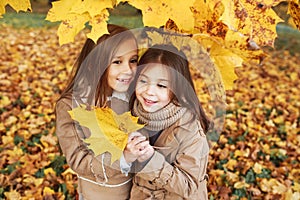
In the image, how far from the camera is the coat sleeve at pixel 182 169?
1903mm

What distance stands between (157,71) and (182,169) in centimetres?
47

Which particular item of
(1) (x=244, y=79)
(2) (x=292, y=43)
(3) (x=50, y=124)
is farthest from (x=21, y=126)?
(2) (x=292, y=43)

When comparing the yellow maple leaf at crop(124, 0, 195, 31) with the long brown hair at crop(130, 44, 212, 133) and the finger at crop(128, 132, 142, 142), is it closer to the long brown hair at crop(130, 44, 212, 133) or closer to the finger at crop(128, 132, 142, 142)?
the long brown hair at crop(130, 44, 212, 133)

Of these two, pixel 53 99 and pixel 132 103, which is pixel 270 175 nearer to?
pixel 132 103

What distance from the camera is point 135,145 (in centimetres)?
184

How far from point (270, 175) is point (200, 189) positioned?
199 centimetres

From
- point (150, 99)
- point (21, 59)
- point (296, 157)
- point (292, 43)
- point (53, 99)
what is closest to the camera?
point (150, 99)

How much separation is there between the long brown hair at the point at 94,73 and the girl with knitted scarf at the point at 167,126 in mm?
161

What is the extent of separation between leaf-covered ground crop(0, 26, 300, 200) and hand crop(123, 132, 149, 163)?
1674 mm

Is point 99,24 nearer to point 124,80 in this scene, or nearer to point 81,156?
point 124,80

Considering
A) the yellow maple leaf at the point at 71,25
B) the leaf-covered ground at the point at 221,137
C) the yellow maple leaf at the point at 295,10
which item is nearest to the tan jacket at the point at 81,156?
the yellow maple leaf at the point at 71,25

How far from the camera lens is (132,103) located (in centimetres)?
212

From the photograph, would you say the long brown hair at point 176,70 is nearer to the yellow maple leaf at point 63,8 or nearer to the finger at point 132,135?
the finger at point 132,135

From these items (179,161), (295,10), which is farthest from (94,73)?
(295,10)
